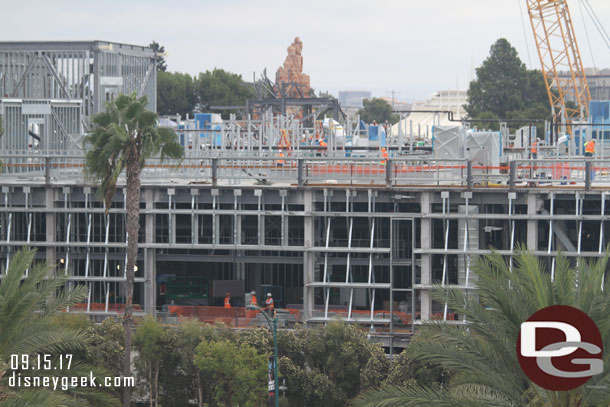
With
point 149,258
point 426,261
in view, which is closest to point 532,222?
point 426,261

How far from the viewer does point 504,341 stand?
20.0 m

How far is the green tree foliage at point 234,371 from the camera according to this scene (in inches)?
1346

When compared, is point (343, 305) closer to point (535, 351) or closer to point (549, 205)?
point (549, 205)

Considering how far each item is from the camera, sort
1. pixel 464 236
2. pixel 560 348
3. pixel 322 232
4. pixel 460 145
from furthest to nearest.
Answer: pixel 460 145, pixel 322 232, pixel 464 236, pixel 560 348

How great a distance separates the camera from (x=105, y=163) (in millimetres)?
31828

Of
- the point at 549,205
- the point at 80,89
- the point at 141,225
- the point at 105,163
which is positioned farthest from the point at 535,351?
the point at 80,89

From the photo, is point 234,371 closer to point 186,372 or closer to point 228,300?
point 186,372

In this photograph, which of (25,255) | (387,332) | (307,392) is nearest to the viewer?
(25,255)

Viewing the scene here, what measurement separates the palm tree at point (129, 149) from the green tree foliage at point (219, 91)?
104 meters

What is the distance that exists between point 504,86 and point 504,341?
124372 mm

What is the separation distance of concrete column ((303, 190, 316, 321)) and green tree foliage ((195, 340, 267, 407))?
245 inches

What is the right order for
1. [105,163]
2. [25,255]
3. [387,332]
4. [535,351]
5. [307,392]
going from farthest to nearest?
[387,332]
[307,392]
[105,163]
[25,255]
[535,351]

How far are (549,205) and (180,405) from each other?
51.1 ft

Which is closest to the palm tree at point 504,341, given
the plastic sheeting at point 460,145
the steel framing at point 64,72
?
the plastic sheeting at point 460,145
